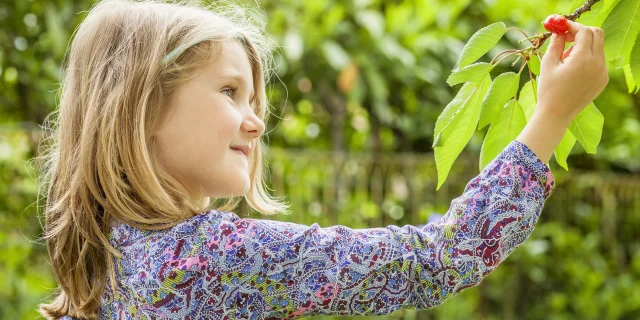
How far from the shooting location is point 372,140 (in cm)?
467

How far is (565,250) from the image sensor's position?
16.5 ft

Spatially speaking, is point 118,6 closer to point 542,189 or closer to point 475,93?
point 475,93

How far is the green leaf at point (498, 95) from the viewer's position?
4.33ft

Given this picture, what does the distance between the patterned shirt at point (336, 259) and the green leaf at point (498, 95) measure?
121 mm

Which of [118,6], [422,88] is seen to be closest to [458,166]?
[422,88]

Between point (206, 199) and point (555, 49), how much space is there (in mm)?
717

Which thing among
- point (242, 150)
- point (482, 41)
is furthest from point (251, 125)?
point (482, 41)

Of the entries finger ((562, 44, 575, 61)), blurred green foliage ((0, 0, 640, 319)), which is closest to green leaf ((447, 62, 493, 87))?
finger ((562, 44, 575, 61))

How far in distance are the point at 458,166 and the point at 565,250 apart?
1016 mm

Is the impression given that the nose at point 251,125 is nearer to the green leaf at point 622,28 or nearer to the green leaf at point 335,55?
the green leaf at point 622,28

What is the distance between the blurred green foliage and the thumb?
2778mm

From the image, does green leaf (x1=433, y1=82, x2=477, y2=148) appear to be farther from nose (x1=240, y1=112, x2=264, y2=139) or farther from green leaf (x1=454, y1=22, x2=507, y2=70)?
nose (x1=240, y1=112, x2=264, y2=139)

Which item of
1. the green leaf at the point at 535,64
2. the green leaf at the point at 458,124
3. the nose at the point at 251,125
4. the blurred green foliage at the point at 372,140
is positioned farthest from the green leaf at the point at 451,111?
the blurred green foliage at the point at 372,140

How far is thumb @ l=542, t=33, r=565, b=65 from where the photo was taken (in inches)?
47.5
